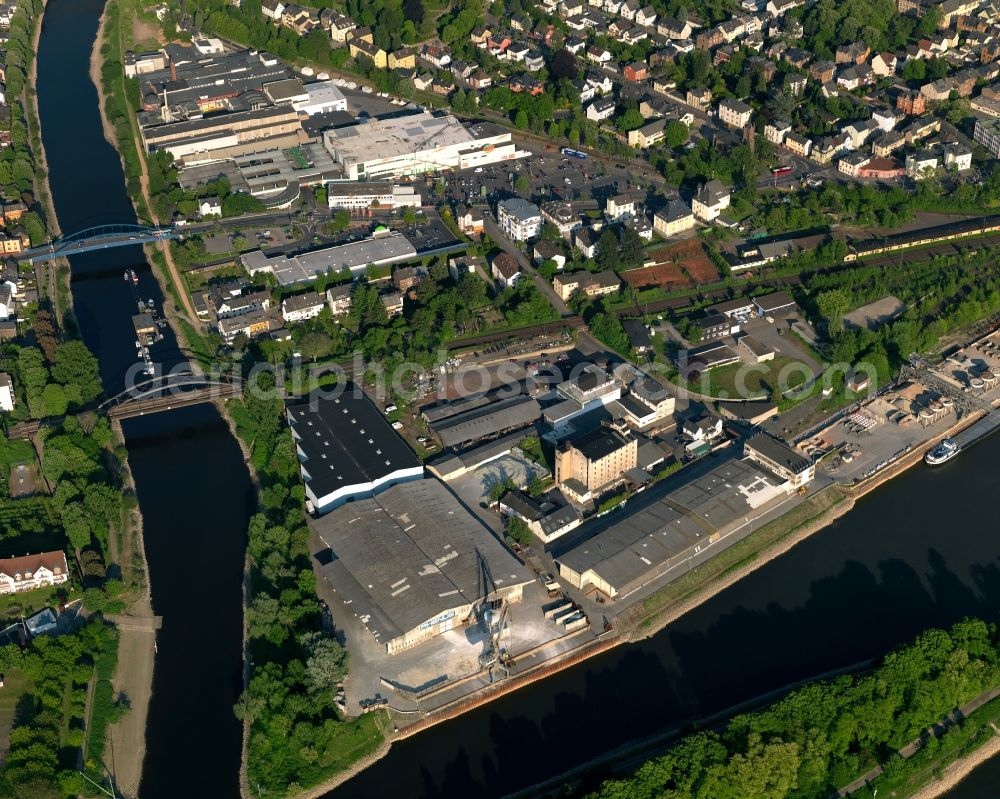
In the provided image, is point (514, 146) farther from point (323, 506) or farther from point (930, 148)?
point (323, 506)

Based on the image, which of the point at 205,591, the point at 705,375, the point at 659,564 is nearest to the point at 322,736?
the point at 205,591

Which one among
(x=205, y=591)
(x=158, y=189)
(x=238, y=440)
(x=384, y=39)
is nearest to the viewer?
(x=205, y=591)

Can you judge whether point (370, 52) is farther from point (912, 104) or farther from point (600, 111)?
point (912, 104)

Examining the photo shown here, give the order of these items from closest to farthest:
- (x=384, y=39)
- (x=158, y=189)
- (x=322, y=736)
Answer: (x=322, y=736), (x=158, y=189), (x=384, y=39)

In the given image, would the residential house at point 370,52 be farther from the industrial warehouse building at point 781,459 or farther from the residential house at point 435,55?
the industrial warehouse building at point 781,459

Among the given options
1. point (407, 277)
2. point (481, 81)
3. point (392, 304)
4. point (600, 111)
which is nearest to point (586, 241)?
point (407, 277)

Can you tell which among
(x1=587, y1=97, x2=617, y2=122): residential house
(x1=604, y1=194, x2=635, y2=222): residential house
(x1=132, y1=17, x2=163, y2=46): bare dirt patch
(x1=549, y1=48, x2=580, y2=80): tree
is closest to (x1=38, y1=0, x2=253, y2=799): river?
(x1=132, y1=17, x2=163, y2=46): bare dirt patch

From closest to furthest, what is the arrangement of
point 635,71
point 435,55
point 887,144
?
point 887,144
point 635,71
point 435,55

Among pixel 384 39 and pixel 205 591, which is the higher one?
pixel 384 39
